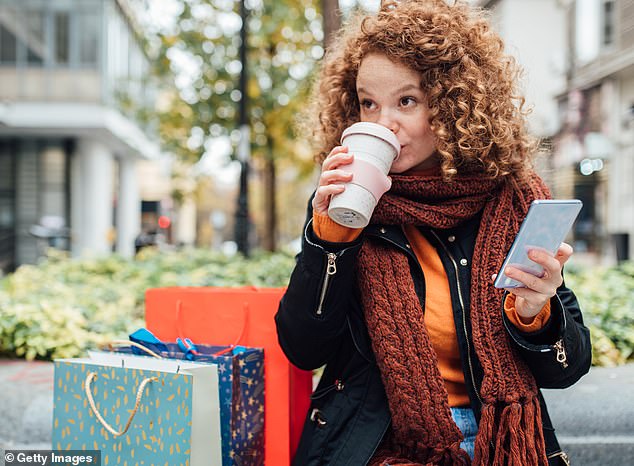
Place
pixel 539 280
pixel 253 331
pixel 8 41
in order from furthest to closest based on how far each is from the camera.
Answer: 1. pixel 8 41
2. pixel 253 331
3. pixel 539 280

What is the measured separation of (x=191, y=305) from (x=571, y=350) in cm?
109

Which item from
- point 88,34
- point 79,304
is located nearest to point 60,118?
point 88,34

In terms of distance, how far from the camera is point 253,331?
6.43 feet

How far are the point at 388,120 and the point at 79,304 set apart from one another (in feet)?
9.76

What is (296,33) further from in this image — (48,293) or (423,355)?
(423,355)

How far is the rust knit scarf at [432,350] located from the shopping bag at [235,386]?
14.9 inches

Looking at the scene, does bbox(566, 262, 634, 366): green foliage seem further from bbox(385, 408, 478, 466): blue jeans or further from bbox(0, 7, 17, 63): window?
bbox(0, 7, 17, 63): window

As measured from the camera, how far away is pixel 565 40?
13.8m

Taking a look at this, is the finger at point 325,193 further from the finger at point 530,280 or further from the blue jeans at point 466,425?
the blue jeans at point 466,425

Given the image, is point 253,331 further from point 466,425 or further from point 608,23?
point 608,23

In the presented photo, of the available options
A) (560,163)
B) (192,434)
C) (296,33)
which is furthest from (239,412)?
(560,163)

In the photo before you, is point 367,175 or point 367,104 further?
point 367,104

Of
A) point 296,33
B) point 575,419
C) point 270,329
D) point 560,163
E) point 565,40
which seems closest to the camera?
point 270,329

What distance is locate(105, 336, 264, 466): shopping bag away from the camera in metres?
1.78
